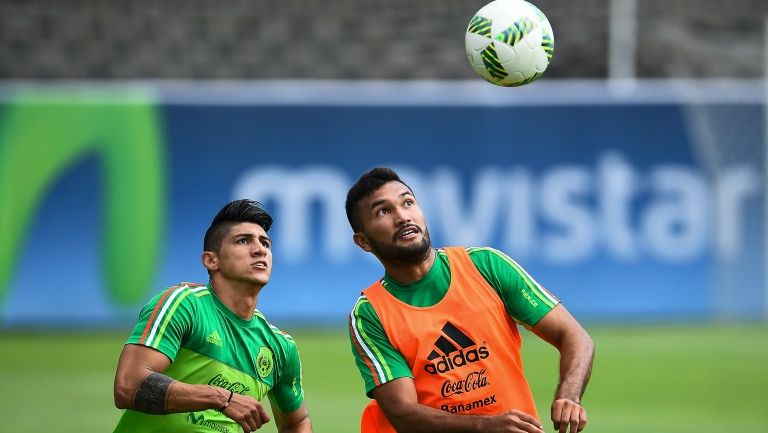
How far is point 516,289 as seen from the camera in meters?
7.35

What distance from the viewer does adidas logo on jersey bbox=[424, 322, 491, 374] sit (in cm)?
728

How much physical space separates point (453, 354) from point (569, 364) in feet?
2.02

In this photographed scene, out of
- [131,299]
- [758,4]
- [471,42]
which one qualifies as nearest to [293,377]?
[471,42]

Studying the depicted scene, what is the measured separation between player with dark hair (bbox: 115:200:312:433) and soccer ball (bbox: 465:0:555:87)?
1576 millimetres

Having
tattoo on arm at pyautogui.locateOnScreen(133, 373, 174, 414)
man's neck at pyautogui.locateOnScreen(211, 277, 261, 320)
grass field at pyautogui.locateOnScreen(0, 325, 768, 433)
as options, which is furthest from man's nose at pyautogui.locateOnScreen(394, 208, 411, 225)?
grass field at pyautogui.locateOnScreen(0, 325, 768, 433)

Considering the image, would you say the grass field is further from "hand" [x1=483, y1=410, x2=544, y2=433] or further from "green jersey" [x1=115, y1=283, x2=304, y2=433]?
"hand" [x1=483, y1=410, x2=544, y2=433]

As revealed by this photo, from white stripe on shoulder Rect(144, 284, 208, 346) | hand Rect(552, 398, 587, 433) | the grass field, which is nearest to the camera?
hand Rect(552, 398, 587, 433)

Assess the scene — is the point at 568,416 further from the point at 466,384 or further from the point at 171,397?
the point at 171,397

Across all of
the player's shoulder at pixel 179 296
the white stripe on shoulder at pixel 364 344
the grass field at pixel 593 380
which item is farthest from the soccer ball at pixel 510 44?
the grass field at pixel 593 380

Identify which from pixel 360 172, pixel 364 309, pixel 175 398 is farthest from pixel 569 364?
pixel 360 172

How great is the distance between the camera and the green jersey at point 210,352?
7.18m

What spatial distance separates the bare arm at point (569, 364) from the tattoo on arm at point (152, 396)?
1.87m

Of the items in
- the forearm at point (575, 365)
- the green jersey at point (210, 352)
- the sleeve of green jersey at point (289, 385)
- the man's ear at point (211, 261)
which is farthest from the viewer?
the sleeve of green jersey at point (289, 385)

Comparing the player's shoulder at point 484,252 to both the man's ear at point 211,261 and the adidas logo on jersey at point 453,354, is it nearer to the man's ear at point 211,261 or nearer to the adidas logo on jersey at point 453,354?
the adidas logo on jersey at point 453,354
